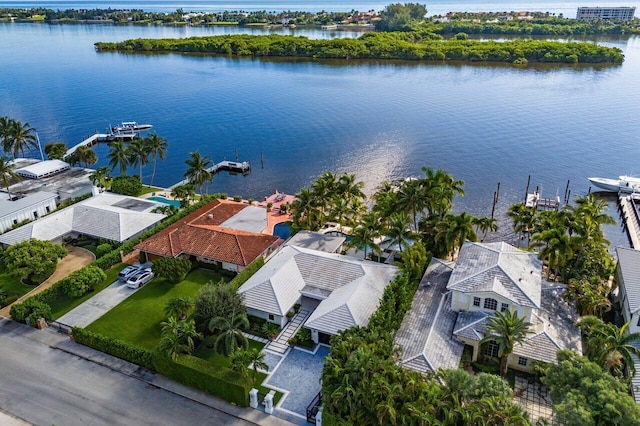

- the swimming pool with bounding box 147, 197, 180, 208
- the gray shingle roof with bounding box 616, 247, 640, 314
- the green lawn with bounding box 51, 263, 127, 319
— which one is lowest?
the green lawn with bounding box 51, 263, 127, 319

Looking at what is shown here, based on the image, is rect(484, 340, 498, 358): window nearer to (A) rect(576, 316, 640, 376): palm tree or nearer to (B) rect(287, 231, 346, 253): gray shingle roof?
(A) rect(576, 316, 640, 376): palm tree

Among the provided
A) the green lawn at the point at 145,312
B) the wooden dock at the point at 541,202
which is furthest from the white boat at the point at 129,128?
the wooden dock at the point at 541,202

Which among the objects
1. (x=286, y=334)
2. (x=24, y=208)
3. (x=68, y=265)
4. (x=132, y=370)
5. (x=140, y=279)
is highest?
(x=24, y=208)

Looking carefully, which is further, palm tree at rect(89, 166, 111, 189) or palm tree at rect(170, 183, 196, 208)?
palm tree at rect(89, 166, 111, 189)

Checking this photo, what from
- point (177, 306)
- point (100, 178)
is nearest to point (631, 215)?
point (177, 306)

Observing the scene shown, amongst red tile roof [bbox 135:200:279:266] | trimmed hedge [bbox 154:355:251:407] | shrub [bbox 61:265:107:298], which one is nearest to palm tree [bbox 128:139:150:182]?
red tile roof [bbox 135:200:279:266]

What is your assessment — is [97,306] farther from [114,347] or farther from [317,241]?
[317,241]

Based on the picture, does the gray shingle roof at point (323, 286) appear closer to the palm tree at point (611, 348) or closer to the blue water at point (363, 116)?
the palm tree at point (611, 348)
